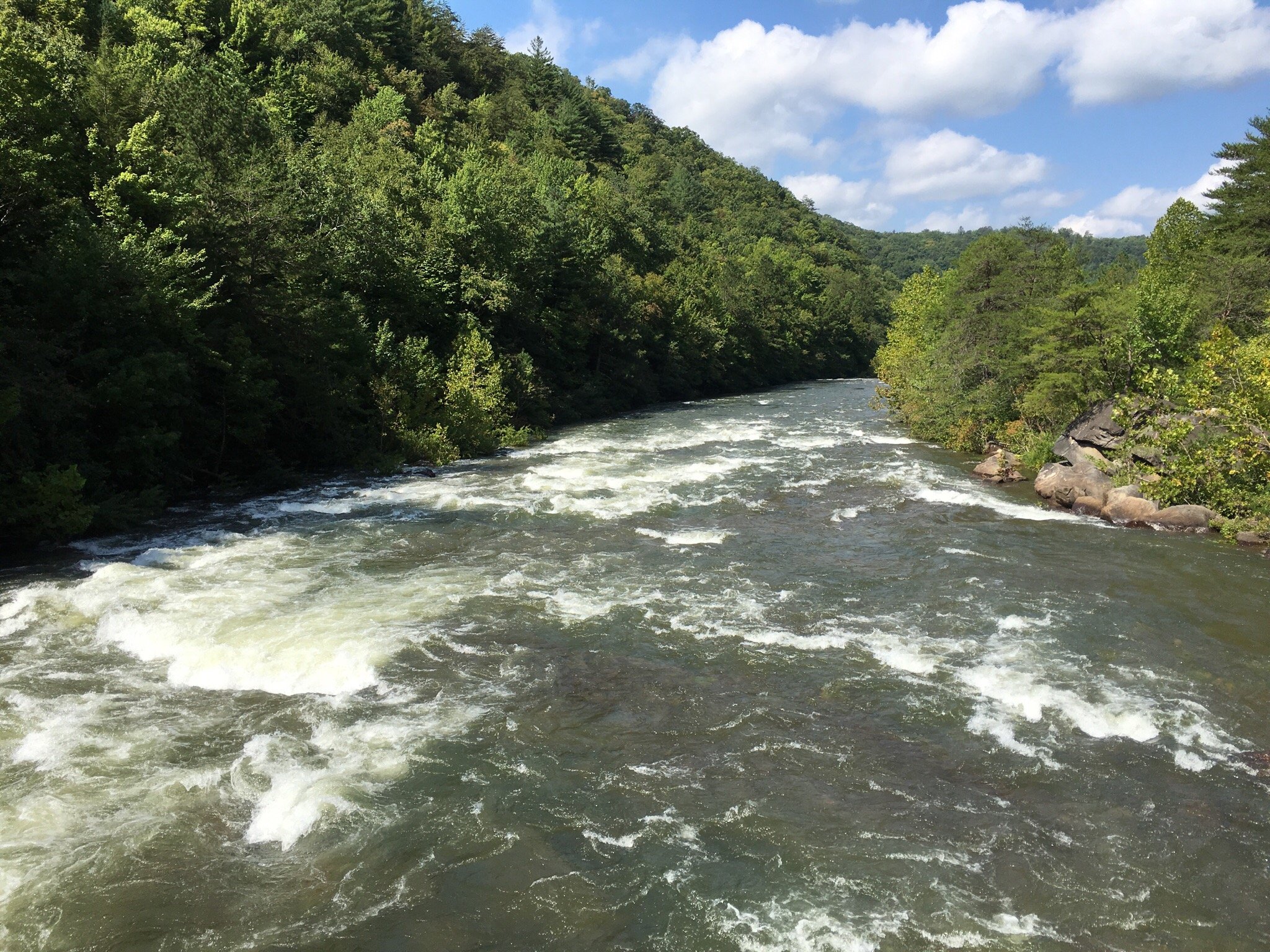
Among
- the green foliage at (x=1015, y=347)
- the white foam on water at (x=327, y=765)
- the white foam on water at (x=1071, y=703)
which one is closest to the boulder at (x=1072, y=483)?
the green foliage at (x=1015, y=347)

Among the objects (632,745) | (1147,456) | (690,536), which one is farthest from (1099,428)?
(632,745)

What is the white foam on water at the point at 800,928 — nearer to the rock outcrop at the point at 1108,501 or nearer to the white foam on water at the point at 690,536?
the white foam on water at the point at 690,536

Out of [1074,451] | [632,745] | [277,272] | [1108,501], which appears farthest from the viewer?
[277,272]

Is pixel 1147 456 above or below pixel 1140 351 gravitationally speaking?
below

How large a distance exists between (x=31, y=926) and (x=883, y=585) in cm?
1370

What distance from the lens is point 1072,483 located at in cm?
2302

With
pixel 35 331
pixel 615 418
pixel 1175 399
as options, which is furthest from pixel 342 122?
pixel 1175 399

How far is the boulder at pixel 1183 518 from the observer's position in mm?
19688

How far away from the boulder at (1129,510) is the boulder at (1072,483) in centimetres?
53

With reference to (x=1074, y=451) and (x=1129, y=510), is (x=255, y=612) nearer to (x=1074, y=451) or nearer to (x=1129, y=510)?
(x=1129, y=510)

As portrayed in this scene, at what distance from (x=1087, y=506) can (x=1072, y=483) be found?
1141mm

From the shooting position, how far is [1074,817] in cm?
849

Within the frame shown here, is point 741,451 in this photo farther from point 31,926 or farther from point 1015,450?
point 31,926

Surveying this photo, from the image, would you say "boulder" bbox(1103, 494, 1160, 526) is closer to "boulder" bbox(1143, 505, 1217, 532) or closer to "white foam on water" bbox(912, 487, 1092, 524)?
"boulder" bbox(1143, 505, 1217, 532)
